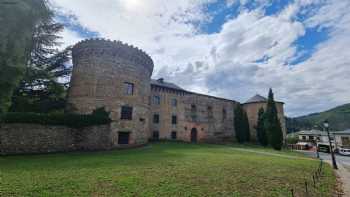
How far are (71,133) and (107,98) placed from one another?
4434 millimetres

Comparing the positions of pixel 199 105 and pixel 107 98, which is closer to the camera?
pixel 107 98

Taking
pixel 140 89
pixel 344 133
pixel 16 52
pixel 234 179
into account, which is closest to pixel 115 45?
pixel 140 89

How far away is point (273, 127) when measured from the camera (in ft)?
92.7

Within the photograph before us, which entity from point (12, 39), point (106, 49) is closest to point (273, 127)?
point (106, 49)

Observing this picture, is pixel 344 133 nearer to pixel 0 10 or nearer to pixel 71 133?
pixel 71 133

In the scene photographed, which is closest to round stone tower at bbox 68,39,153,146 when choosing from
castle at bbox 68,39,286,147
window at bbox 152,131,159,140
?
castle at bbox 68,39,286,147

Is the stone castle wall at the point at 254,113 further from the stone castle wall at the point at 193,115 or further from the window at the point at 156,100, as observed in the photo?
the window at the point at 156,100

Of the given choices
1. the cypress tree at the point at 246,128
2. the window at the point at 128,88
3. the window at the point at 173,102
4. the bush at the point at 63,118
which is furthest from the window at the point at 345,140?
the bush at the point at 63,118

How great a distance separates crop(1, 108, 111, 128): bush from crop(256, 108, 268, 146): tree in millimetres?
27302

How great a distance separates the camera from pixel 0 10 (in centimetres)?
429

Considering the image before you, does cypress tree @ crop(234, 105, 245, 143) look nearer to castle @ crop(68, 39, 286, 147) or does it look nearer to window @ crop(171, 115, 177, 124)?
window @ crop(171, 115, 177, 124)

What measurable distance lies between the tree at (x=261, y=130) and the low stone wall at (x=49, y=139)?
88.6 ft

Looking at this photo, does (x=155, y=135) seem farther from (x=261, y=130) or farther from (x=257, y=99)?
(x=257, y=99)

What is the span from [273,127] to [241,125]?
7.15m
